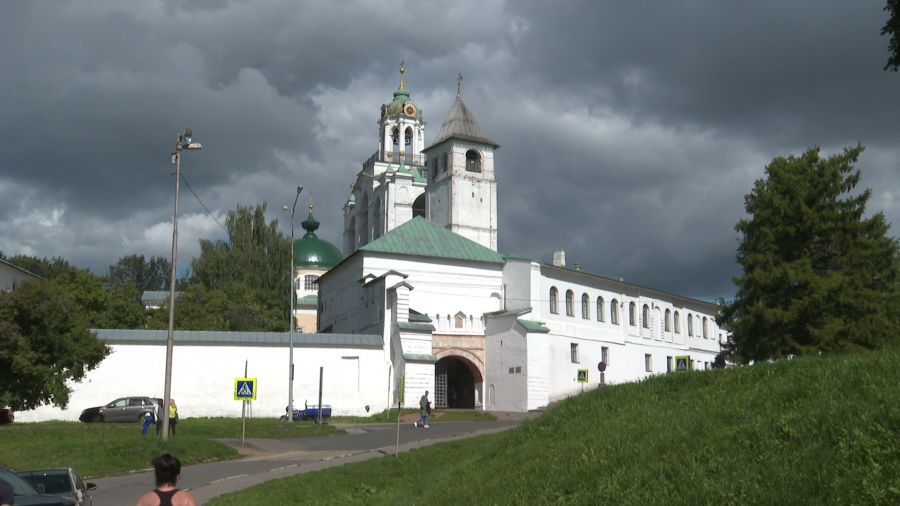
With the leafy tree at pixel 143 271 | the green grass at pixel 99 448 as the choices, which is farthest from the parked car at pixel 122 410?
the leafy tree at pixel 143 271

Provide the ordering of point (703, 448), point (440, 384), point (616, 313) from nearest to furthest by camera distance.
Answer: point (703, 448) → point (440, 384) → point (616, 313)

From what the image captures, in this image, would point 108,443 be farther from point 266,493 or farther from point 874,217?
point 874,217

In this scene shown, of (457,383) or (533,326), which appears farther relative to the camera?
(457,383)

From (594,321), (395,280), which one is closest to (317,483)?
(395,280)

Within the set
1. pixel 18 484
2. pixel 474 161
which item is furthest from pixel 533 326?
pixel 18 484

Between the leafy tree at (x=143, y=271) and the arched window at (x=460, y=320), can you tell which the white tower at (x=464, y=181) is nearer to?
the arched window at (x=460, y=320)

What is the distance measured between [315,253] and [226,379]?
169 feet

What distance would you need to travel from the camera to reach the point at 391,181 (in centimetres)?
8662

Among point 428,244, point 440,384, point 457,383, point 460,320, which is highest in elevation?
point 428,244

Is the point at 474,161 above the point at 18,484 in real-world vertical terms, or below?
above

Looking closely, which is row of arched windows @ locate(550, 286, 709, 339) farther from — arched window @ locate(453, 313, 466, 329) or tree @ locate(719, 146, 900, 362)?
tree @ locate(719, 146, 900, 362)

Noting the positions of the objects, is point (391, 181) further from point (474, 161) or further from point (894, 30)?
point (894, 30)

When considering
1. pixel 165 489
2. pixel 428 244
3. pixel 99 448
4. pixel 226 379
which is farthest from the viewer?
pixel 428 244

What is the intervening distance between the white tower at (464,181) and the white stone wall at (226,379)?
2795 cm
